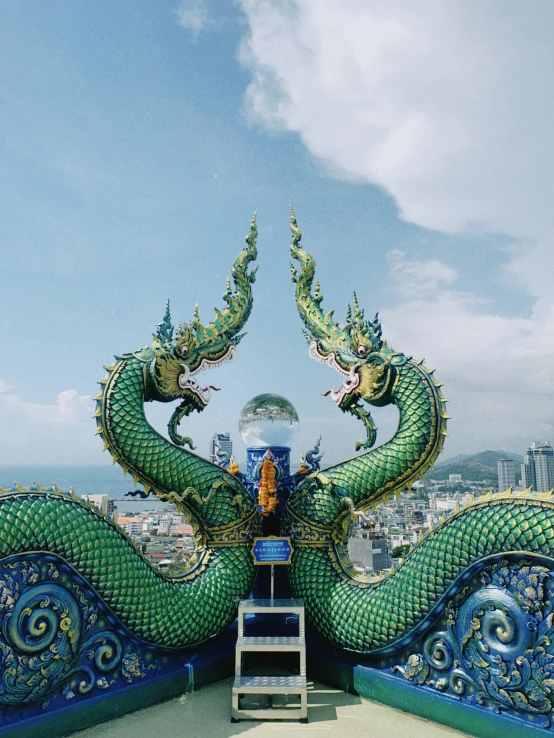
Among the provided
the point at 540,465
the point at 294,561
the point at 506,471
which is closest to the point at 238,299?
the point at 294,561

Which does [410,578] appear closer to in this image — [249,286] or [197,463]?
[197,463]

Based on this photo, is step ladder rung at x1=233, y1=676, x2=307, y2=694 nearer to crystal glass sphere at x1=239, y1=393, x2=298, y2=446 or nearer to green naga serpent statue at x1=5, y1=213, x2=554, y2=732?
green naga serpent statue at x1=5, y1=213, x2=554, y2=732

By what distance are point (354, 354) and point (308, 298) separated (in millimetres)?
1051

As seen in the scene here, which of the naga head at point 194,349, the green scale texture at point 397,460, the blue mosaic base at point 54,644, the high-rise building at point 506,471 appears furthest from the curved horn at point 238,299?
the high-rise building at point 506,471

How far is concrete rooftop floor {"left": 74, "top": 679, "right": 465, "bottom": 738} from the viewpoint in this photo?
14.8 feet

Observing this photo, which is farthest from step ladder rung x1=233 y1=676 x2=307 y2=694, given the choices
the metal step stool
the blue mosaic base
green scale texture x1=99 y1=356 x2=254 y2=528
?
green scale texture x1=99 y1=356 x2=254 y2=528

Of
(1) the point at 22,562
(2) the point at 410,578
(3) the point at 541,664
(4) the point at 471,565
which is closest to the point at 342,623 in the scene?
(2) the point at 410,578

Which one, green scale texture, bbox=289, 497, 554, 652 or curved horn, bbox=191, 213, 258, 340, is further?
curved horn, bbox=191, 213, 258, 340

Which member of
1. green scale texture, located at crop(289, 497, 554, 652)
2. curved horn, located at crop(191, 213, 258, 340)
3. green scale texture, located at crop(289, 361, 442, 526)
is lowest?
green scale texture, located at crop(289, 497, 554, 652)

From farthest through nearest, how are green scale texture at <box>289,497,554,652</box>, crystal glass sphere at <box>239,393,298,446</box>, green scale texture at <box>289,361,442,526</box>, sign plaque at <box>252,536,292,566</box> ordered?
1. crystal glass sphere at <box>239,393,298,446</box>
2. sign plaque at <box>252,536,292,566</box>
3. green scale texture at <box>289,361,442,526</box>
4. green scale texture at <box>289,497,554,652</box>

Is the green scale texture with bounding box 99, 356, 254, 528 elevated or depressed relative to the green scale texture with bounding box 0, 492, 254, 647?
elevated

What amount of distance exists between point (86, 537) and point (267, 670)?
2645 millimetres

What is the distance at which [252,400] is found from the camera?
6449mm

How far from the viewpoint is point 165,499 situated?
18.2 ft
